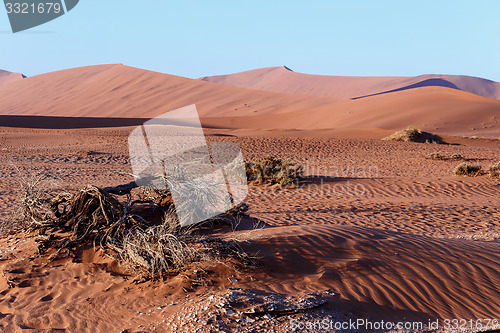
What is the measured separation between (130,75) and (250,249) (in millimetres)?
78751

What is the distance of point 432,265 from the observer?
5414 mm

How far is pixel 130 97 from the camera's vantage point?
69375mm

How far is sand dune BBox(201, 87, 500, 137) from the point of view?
1481 inches

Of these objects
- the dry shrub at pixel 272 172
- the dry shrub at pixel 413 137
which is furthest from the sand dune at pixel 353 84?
the dry shrub at pixel 272 172

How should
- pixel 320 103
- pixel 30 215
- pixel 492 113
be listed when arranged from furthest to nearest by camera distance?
pixel 320 103
pixel 492 113
pixel 30 215

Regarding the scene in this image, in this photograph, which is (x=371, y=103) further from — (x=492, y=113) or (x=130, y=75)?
(x=130, y=75)

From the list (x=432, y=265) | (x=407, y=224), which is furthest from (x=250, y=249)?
(x=407, y=224)

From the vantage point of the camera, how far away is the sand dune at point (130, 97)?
63.0 metres

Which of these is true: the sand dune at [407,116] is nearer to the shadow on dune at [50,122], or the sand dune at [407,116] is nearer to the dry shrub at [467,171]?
the shadow on dune at [50,122]

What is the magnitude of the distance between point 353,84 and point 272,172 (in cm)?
12487

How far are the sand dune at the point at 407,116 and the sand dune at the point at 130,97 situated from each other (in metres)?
11.3

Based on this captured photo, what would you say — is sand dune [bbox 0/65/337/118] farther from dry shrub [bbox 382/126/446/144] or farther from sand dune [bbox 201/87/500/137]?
dry shrub [bbox 382/126/446/144]

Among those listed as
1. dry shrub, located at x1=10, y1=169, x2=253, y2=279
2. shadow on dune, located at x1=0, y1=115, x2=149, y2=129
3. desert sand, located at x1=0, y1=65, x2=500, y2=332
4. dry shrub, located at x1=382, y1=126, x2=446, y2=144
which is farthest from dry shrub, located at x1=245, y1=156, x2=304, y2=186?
shadow on dune, located at x1=0, y1=115, x2=149, y2=129

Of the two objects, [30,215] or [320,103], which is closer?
[30,215]
